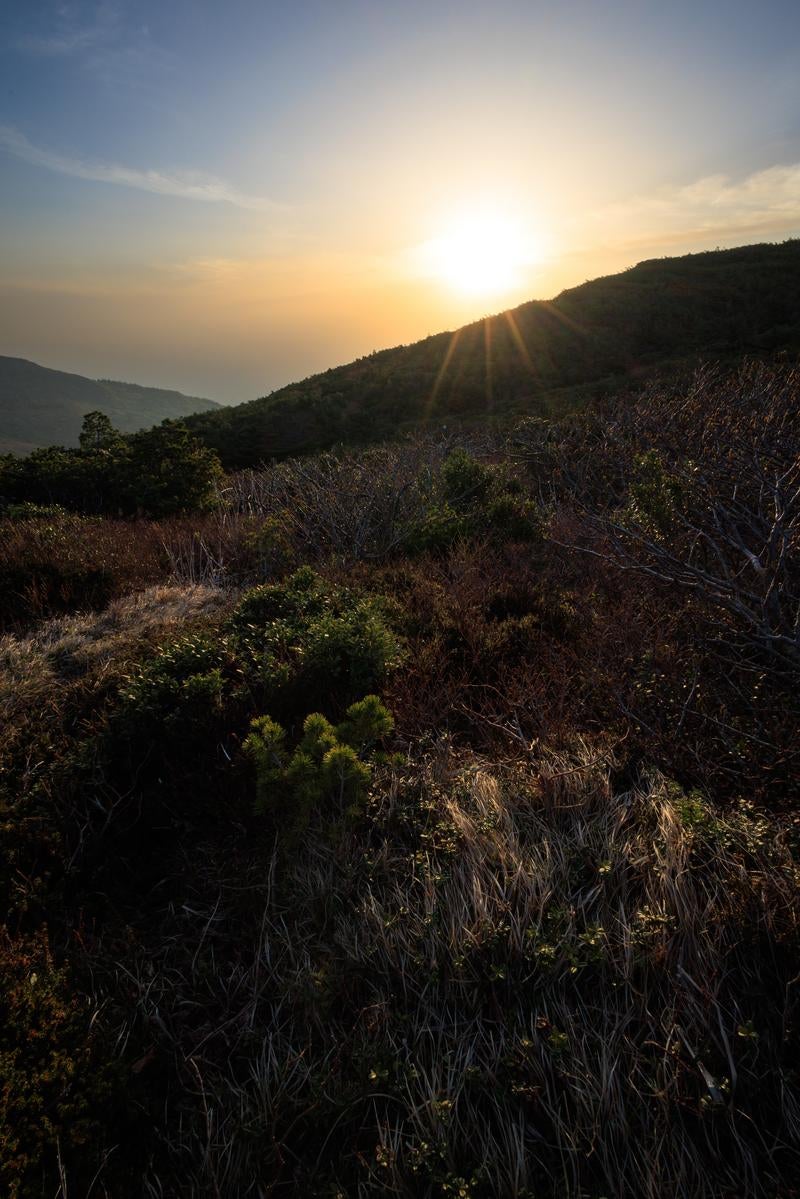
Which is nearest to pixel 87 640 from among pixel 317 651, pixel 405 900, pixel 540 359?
pixel 317 651

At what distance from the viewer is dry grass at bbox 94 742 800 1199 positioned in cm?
183

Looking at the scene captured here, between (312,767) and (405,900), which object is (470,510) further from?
(405,900)

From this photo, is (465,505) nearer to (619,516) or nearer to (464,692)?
(619,516)

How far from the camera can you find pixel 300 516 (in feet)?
32.1

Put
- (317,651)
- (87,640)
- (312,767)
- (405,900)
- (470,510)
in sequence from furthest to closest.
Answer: (470,510) < (87,640) < (317,651) < (312,767) < (405,900)

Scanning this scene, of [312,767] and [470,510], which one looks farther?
[470,510]

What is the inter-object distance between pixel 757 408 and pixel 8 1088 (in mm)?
12137

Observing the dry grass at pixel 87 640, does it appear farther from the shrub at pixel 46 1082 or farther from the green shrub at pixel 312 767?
the shrub at pixel 46 1082

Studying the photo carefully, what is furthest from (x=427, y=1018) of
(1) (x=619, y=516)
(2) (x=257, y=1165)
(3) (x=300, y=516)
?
(3) (x=300, y=516)

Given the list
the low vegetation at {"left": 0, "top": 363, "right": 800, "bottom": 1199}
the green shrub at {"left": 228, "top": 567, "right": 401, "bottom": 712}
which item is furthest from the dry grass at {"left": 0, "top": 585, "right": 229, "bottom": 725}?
the green shrub at {"left": 228, "top": 567, "right": 401, "bottom": 712}

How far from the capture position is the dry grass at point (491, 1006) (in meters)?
1.83

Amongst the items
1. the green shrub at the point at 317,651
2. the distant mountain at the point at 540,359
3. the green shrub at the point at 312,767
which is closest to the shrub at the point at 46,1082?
the green shrub at the point at 312,767

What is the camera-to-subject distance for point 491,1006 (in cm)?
224

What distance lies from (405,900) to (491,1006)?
1.80 ft
